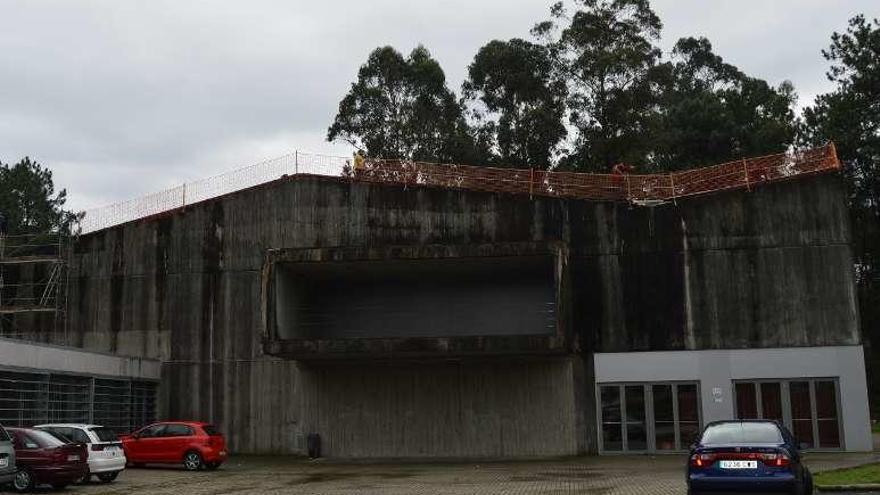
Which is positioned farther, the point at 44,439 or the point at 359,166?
the point at 359,166

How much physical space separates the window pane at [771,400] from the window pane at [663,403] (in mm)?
3014

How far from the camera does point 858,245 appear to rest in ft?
178

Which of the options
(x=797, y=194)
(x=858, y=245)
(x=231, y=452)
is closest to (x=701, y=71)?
(x=858, y=245)

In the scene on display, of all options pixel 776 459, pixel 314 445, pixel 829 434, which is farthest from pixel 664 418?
pixel 776 459

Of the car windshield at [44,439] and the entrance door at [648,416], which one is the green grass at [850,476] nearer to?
the entrance door at [648,416]

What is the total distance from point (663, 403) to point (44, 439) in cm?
1939

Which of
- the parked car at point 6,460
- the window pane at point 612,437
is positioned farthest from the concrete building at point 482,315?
the parked car at point 6,460

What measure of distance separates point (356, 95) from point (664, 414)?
32301 millimetres

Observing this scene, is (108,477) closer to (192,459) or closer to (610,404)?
(192,459)

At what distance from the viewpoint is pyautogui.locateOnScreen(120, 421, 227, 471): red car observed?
2438 cm

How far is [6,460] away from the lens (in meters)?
16.0

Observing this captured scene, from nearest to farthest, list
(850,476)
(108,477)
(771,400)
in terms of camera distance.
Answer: (850,476) < (108,477) < (771,400)

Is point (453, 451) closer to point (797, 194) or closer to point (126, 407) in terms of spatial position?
point (126, 407)

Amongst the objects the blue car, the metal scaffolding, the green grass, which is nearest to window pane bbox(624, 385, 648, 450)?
the green grass
